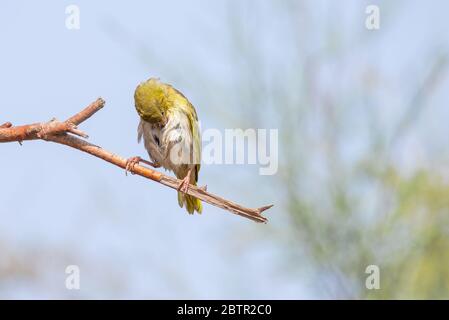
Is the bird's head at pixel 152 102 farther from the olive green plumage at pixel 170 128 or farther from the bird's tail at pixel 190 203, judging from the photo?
the bird's tail at pixel 190 203

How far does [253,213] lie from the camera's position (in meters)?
4.13

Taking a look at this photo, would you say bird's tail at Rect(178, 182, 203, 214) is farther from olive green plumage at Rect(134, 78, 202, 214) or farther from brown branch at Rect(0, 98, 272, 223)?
brown branch at Rect(0, 98, 272, 223)

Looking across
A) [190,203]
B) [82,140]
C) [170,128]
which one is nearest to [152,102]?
[170,128]

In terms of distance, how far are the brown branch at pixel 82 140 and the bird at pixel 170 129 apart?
5.48 feet

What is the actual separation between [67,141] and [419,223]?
247 cm

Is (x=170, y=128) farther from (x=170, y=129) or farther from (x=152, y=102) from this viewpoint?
(x=152, y=102)

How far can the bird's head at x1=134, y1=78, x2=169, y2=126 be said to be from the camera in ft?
19.5

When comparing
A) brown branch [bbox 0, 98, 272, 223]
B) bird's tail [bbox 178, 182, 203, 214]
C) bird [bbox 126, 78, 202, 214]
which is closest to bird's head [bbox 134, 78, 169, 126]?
bird [bbox 126, 78, 202, 214]

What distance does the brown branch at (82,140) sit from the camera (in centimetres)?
411

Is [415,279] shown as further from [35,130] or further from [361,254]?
[35,130]

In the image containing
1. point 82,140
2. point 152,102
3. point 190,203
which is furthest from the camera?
point 190,203

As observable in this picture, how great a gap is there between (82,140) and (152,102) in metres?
1.82

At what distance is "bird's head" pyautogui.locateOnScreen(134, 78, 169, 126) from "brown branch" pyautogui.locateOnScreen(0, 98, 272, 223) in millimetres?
1677

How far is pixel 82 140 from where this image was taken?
13.7 ft
